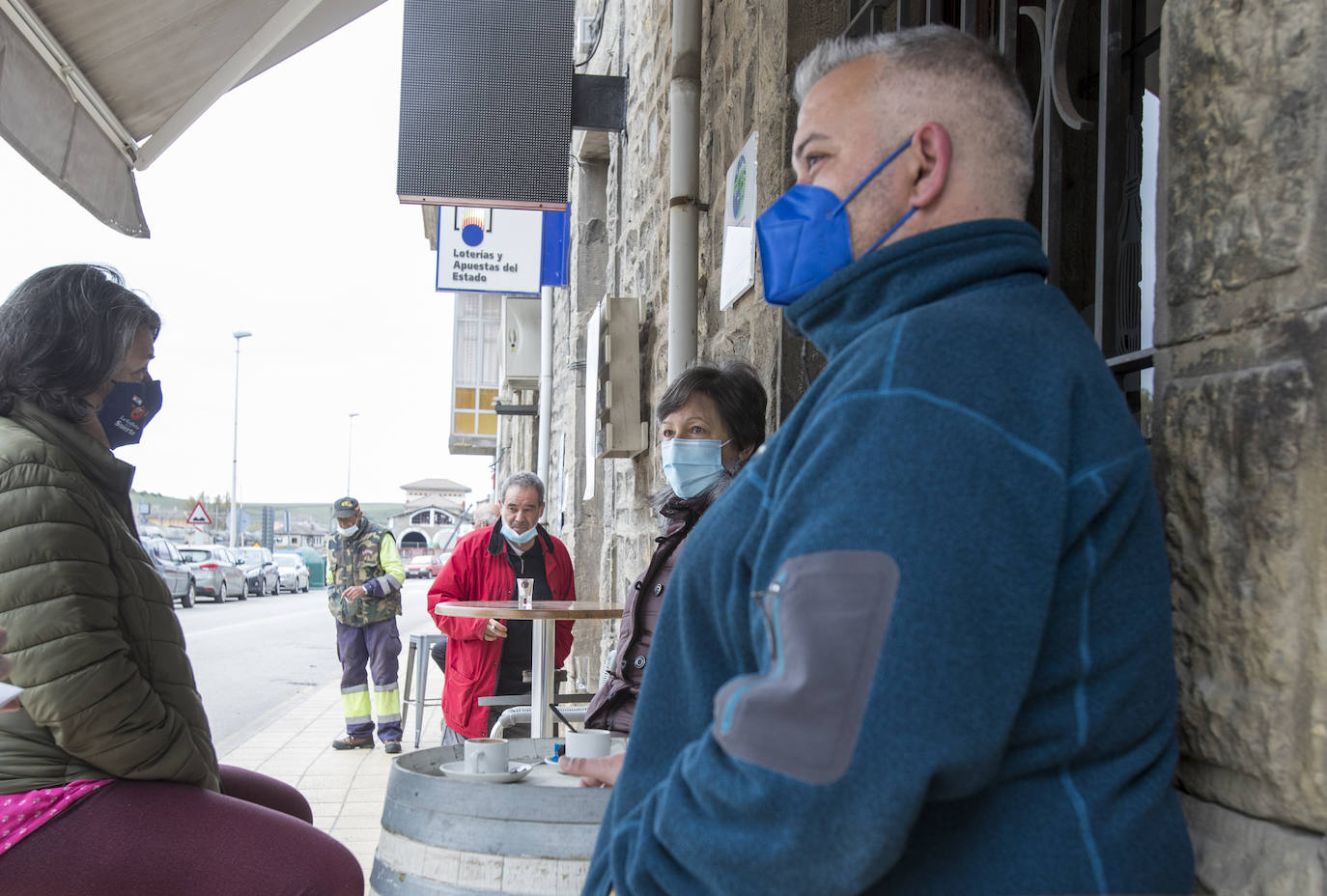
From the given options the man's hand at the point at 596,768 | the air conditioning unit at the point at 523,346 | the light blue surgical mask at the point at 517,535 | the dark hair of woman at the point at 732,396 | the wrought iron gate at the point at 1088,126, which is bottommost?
the man's hand at the point at 596,768

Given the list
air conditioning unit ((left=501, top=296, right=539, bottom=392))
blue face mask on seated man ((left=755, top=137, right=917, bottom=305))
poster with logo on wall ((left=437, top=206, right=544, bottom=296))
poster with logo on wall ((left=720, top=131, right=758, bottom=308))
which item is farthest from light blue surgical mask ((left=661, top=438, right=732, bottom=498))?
air conditioning unit ((left=501, top=296, right=539, bottom=392))

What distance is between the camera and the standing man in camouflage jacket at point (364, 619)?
22.2ft

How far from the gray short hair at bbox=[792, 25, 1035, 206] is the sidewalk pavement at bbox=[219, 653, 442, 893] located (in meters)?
3.26

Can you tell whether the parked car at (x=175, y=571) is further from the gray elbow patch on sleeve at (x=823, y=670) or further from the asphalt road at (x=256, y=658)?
the gray elbow patch on sleeve at (x=823, y=670)

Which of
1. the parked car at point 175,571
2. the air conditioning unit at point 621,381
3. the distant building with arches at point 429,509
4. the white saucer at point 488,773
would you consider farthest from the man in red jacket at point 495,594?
the distant building with arches at point 429,509

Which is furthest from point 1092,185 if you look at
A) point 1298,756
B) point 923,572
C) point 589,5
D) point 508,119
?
point 589,5

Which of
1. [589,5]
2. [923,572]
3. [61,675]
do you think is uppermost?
[589,5]

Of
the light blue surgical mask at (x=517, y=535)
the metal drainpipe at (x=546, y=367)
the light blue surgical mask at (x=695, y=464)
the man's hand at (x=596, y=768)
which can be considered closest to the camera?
the man's hand at (x=596, y=768)

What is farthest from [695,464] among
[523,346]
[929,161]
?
[523,346]

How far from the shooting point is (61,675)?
1790 millimetres

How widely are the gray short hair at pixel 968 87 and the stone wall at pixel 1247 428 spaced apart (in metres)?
0.20

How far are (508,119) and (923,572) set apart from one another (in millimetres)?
4523

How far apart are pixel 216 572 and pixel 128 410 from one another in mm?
24432

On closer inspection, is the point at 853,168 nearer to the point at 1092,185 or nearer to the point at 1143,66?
the point at 1143,66
